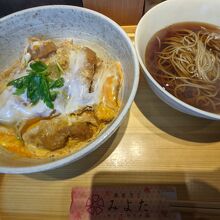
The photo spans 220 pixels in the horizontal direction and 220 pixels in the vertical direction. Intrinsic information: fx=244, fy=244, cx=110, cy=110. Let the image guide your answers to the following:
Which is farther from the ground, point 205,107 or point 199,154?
point 205,107

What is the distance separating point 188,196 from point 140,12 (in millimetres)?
887

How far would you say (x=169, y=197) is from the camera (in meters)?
0.85

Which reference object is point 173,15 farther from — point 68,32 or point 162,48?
point 68,32

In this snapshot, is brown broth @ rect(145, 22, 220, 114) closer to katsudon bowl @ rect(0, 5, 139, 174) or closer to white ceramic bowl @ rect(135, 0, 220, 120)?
white ceramic bowl @ rect(135, 0, 220, 120)

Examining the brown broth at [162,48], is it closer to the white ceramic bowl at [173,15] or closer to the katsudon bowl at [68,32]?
the white ceramic bowl at [173,15]

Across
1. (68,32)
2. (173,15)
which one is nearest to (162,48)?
(173,15)

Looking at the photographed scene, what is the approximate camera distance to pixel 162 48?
112 centimetres

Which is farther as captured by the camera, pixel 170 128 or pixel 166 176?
pixel 170 128

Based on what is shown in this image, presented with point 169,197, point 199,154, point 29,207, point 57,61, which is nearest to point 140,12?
point 57,61

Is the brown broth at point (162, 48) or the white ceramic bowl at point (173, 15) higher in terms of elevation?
the white ceramic bowl at point (173, 15)

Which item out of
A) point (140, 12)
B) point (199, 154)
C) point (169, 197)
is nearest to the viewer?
point (169, 197)

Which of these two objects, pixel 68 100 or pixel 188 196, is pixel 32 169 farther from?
pixel 188 196

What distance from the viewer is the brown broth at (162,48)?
3.30 ft

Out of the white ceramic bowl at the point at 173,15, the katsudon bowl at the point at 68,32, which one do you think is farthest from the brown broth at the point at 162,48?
the katsudon bowl at the point at 68,32
